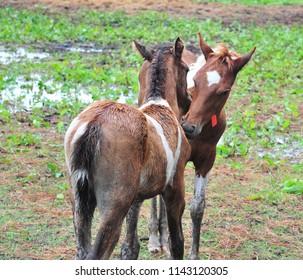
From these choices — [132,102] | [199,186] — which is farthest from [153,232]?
[132,102]

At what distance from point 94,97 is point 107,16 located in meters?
10.9

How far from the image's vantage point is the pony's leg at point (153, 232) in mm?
7236

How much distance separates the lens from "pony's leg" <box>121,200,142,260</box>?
590 centimetres

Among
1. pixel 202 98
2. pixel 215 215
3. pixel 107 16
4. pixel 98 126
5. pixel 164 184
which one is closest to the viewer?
pixel 98 126

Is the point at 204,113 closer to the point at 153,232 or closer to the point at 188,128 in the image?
the point at 188,128

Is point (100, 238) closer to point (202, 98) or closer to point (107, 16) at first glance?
point (202, 98)

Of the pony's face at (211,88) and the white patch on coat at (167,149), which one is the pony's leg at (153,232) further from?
the white patch on coat at (167,149)

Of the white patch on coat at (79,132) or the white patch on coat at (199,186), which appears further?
the white patch on coat at (199,186)

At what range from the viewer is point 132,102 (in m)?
12.1

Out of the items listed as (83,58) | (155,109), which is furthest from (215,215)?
(83,58)

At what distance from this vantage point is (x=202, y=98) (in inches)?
268

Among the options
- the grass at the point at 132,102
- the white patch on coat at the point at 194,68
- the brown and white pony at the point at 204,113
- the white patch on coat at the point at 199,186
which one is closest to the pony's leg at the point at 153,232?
the brown and white pony at the point at 204,113

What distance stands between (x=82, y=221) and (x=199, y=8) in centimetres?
2117

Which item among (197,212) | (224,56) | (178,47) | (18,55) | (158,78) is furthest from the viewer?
(18,55)
